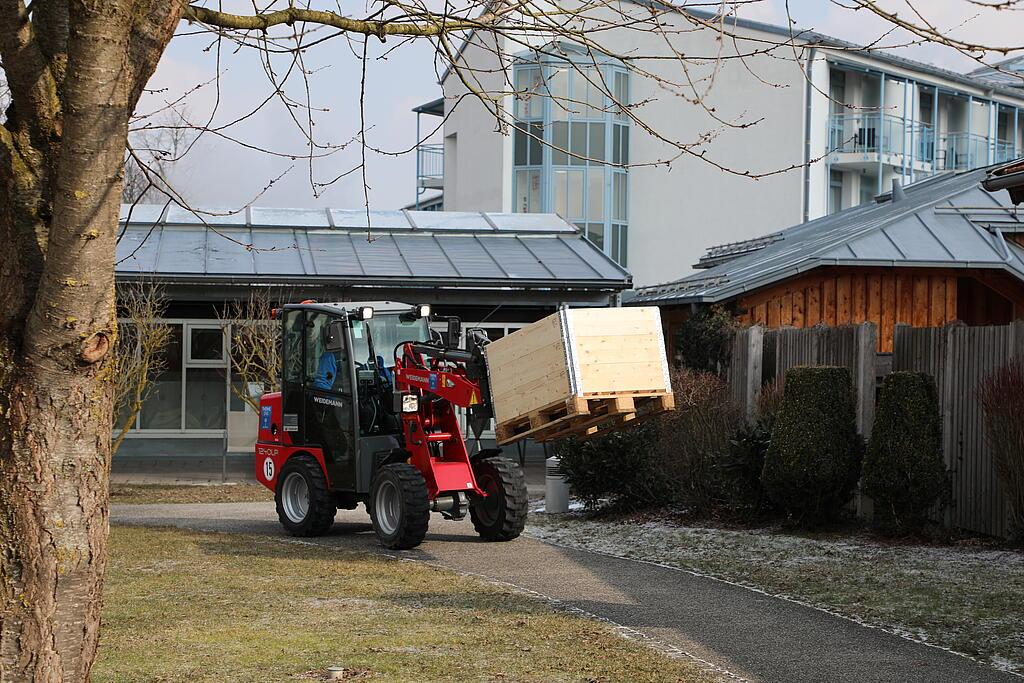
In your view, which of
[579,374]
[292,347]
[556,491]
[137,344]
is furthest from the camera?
[137,344]

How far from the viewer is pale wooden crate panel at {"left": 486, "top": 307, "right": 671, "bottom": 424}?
1042cm

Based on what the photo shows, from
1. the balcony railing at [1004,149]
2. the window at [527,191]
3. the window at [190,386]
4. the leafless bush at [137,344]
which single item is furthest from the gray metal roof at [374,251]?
the balcony railing at [1004,149]

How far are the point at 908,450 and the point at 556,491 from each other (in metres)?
4.86

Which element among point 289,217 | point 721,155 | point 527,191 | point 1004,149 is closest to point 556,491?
point 289,217

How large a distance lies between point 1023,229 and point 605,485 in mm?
8466

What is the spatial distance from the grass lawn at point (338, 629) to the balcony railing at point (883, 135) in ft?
123

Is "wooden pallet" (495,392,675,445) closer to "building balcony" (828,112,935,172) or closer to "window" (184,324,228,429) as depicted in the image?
"window" (184,324,228,429)

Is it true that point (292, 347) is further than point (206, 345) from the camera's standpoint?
No

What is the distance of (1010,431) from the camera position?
1099cm

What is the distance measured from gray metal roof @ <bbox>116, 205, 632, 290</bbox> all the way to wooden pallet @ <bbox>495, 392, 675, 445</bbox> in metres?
10.1

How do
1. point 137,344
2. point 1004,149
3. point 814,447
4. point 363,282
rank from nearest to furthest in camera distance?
point 814,447
point 137,344
point 363,282
point 1004,149

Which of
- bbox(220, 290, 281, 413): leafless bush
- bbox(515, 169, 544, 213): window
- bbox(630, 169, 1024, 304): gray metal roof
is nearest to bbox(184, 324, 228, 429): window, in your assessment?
bbox(220, 290, 281, 413): leafless bush

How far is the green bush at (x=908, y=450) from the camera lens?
38.0 ft

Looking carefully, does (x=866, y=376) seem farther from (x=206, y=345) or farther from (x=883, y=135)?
(x=883, y=135)
